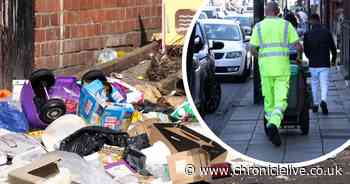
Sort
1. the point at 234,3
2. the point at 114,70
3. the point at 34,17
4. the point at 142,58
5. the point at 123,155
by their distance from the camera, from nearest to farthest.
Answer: the point at 234,3 → the point at 123,155 → the point at 34,17 → the point at 114,70 → the point at 142,58

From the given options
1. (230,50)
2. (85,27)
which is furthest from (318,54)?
(85,27)

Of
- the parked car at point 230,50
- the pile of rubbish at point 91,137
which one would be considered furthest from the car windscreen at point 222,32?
the pile of rubbish at point 91,137

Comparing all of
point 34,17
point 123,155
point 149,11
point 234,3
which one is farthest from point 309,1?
point 149,11

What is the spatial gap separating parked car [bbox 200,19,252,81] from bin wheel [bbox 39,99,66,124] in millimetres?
2517

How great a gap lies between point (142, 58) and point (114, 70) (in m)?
1.00

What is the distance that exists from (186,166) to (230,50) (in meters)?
1.35

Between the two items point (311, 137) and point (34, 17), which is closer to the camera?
point (311, 137)

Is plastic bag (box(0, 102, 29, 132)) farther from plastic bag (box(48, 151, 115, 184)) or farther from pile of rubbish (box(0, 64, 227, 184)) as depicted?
plastic bag (box(48, 151, 115, 184))

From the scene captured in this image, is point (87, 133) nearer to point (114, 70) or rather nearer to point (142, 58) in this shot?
point (114, 70)

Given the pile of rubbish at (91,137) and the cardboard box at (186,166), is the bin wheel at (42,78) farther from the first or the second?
the cardboard box at (186,166)

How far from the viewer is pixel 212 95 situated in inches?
177

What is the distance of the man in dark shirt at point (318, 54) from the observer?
4332 mm

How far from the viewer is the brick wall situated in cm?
938

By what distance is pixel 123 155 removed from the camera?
600cm
